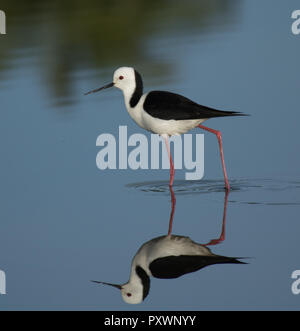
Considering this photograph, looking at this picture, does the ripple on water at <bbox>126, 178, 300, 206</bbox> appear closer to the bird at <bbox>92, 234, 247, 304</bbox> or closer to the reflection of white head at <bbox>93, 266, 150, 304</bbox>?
the bird at <bbox>92, 234, 247, 304</bbox>

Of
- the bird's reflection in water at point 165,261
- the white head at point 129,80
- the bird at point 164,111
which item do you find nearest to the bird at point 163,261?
the bird's reflection in water at point 165,261

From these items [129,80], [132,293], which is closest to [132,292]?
[132,293]

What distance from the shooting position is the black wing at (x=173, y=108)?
259 inches

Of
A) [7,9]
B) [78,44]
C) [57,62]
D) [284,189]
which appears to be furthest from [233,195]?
[7,9]

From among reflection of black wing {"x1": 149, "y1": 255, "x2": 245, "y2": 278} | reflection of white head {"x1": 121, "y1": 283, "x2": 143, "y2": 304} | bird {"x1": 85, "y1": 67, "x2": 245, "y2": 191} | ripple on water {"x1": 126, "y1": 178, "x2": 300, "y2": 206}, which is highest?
bird {"x1": 85, "y1": 67, "x2": 245, "y2": 191}

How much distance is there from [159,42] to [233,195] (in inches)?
190

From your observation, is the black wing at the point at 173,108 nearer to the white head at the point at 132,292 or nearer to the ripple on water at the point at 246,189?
the ripple on water at the point at 246,189

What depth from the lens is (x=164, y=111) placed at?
679cm

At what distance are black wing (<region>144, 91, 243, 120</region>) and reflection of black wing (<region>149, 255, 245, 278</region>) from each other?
1898 mm

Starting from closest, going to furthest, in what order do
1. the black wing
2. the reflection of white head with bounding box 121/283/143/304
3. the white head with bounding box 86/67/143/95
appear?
1. the reflection of white head with bounding box 121/283/143/304
2. the black wing
3. the white head with bounding box 86/67/143/95

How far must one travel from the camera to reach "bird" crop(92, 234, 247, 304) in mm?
4523

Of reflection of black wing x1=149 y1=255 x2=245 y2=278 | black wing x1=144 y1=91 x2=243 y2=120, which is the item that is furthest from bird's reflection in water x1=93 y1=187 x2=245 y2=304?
black wing x1=144 y1=91 x2=243 y2=120

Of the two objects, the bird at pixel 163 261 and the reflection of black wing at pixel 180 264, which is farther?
the reflection of black wing at pixel 180 264

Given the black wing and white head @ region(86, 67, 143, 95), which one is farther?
white head @ region(86, 67, 143, 95)
